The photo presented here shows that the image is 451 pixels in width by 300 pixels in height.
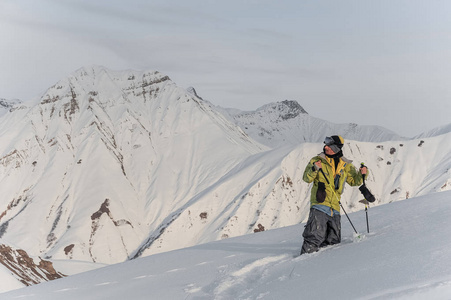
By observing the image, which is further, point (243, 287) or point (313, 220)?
point (313, 220)

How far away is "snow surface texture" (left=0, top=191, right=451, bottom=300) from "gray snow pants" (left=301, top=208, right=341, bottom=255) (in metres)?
0.30

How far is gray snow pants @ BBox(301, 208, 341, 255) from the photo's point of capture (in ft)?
29.2

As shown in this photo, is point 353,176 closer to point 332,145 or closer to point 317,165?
point 332,145

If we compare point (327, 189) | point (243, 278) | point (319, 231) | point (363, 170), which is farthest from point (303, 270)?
point (363, 170)

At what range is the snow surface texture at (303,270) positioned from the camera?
5.32 metres

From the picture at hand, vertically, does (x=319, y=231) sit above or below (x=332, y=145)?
below

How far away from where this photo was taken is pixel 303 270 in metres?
7.31

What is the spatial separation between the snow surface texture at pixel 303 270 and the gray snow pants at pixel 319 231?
302mm

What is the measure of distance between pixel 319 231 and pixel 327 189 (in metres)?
0.89

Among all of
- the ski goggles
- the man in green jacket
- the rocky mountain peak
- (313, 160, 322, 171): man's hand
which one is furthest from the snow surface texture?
the rocky mountain peak

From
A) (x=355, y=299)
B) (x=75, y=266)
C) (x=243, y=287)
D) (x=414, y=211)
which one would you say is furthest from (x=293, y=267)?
(x=75, y=266)

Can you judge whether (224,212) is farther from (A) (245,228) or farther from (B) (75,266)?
(B) (75,266)

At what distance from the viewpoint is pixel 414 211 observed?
10.3 metres

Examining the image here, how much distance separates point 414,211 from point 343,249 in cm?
300
